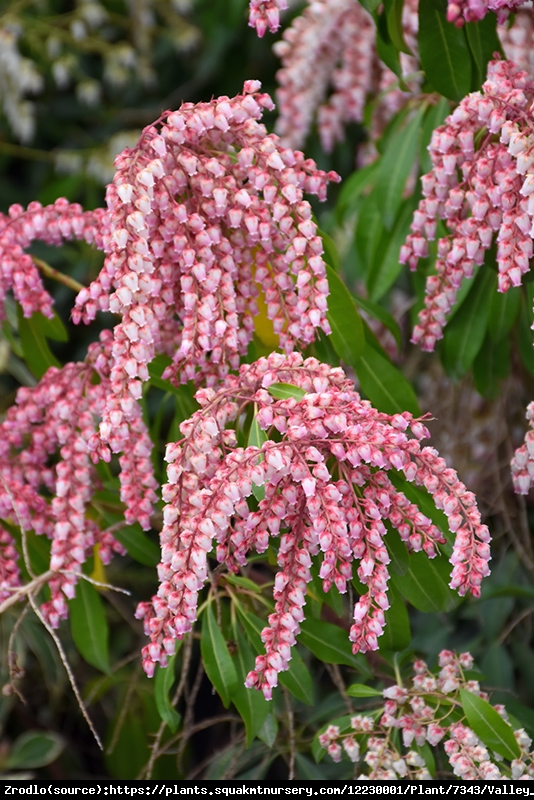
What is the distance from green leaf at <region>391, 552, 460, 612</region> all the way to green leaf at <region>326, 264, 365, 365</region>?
0.31m

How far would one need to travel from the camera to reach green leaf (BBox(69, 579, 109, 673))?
154cm

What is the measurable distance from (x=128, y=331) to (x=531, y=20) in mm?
1088

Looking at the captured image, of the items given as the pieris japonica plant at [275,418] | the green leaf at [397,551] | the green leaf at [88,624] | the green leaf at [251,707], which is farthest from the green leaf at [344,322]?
the green leaf at [88,624]

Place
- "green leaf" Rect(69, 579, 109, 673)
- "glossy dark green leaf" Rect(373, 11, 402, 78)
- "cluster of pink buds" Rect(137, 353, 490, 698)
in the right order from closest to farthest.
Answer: "cluster of pink buds" Rect(137, 353, 490, 698) < "glossy dark green leaf" Rect(373, 11, 402, 78) < "green leaf" Rect(69, 579, 109, 673)

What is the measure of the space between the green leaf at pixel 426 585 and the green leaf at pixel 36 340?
2.31ft

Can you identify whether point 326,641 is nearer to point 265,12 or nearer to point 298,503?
point 298,503

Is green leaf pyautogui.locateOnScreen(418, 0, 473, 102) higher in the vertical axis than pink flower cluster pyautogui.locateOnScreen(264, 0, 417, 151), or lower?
lower

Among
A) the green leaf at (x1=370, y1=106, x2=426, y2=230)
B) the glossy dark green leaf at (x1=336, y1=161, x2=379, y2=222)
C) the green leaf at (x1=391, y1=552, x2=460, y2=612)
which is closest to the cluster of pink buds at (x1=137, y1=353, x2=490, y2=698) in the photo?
the green leaf at (x1=391, y1=552, x2=460, y2=612)

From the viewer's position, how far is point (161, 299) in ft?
4.05

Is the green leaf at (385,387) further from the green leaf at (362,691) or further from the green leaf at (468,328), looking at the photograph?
the green leaf at (362,691)

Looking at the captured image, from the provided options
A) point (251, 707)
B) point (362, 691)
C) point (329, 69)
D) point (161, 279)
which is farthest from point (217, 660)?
point (329, 69)

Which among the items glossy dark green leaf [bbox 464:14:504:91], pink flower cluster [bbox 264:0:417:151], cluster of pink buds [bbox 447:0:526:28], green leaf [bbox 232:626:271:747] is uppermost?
pink flower cluster [bbox 264:0:417:151]

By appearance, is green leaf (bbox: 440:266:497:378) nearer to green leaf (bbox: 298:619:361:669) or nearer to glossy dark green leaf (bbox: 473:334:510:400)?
glossy dark green leaf (bbox: 473:334:510:400)

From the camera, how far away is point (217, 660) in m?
1.26
